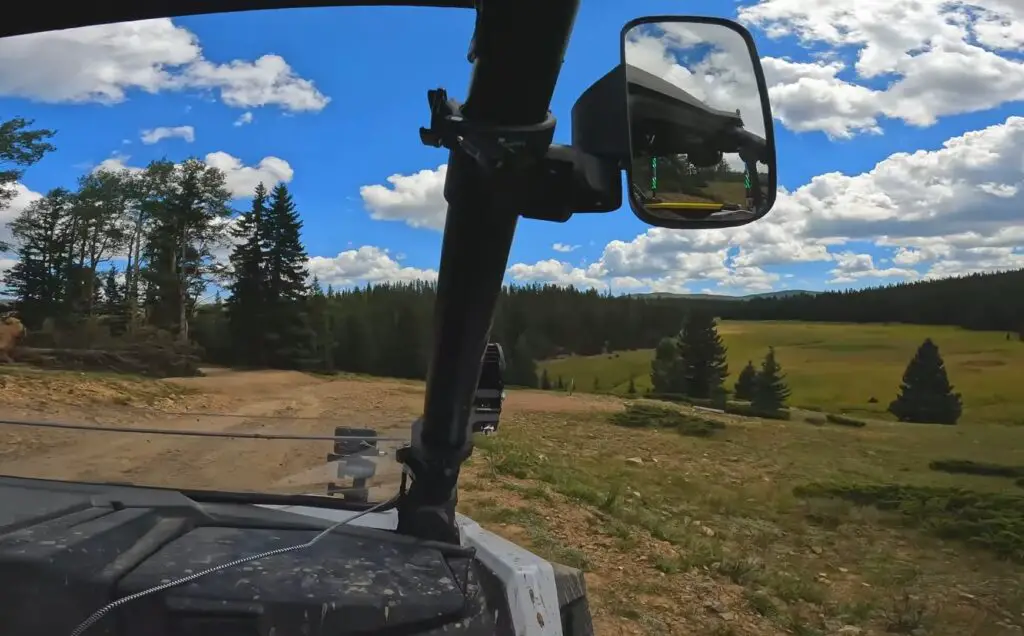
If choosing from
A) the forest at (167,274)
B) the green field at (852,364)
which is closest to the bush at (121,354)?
the forest at (167,274)

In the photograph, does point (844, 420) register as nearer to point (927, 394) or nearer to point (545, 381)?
point (927, 394)

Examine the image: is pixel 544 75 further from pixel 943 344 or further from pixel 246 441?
pixel 943 344

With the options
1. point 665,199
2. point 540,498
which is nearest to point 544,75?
point 665,199

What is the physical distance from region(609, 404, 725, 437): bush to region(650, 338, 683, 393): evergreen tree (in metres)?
0.35

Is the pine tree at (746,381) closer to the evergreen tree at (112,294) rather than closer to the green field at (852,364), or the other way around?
the green field at (852,364)

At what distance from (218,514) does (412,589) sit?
0.47 metres

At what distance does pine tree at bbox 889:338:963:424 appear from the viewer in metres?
10.7

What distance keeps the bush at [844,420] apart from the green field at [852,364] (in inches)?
3.7

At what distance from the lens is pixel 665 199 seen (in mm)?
948

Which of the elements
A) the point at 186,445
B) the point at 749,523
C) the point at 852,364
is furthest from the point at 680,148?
the point at 852,364

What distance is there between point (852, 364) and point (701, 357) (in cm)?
219

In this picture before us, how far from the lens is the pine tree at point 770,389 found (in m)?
11.9

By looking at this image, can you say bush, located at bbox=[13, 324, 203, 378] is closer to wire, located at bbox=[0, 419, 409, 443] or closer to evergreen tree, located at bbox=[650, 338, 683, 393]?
wire, located at bbox=[0, 419, 409, 443]

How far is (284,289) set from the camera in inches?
83.9
